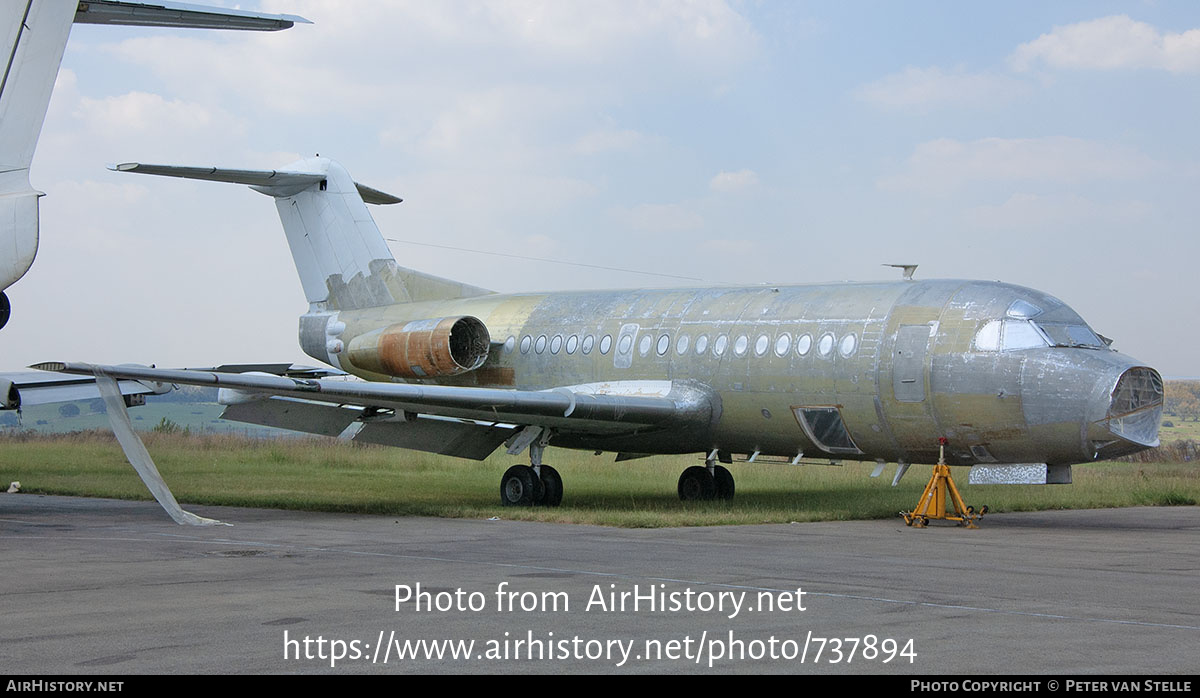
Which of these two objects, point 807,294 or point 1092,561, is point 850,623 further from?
point 807,294

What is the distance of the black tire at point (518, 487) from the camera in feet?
60.9

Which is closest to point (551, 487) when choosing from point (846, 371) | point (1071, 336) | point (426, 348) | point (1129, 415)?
point (426, 348)

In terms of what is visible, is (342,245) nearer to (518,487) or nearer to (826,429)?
(518,487)

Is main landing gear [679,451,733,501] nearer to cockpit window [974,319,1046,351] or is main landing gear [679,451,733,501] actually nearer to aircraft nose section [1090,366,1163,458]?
cockpit window [974,319,1046,351]

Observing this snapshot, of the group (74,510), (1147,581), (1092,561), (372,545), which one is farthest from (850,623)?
(74,510)

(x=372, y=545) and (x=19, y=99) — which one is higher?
(x=19, y=99)

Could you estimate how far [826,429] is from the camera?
17234 mm

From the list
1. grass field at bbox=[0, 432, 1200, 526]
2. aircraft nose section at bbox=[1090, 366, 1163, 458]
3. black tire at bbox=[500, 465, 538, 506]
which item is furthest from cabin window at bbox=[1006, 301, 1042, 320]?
black tire at bbox=[500, 465, 538, 506]

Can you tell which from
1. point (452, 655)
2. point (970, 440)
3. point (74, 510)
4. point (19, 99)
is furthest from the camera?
point (74, 510)

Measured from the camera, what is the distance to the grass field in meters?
17.7

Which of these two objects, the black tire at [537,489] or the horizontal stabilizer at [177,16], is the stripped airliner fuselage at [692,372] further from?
the horizontal stabilizer at [177,16]

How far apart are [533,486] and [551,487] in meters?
0.27

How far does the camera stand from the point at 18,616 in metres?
7.98
